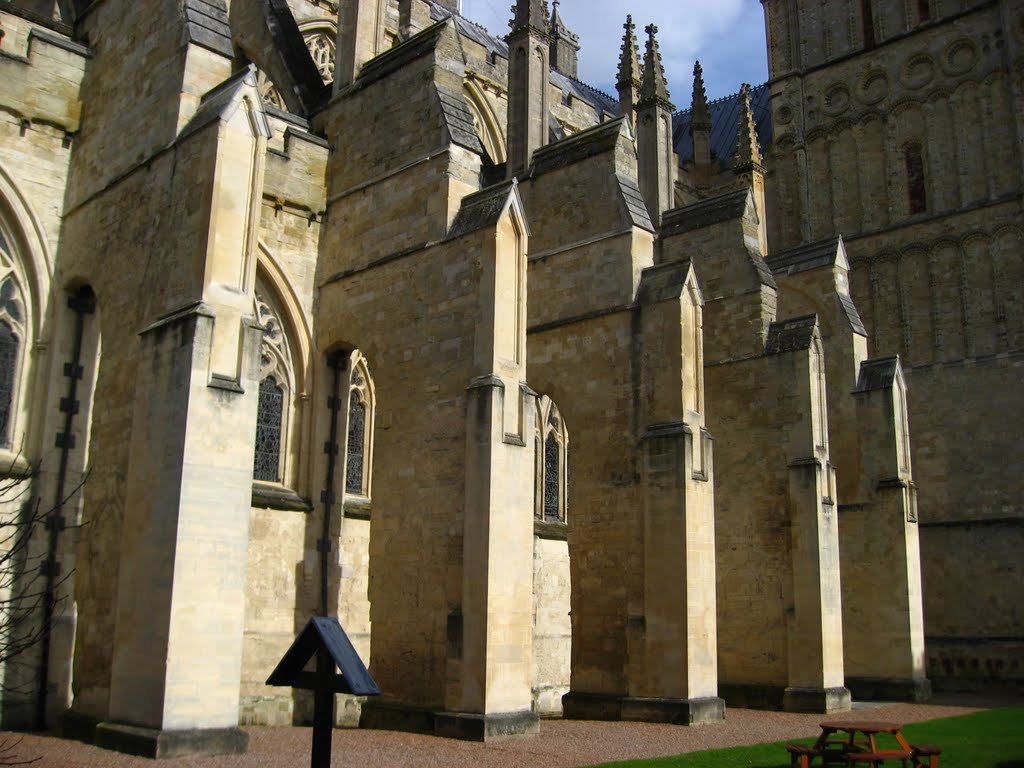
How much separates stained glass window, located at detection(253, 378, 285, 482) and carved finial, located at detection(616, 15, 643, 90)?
13601 millimetres

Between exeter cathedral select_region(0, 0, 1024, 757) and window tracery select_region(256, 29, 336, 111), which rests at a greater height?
window tracery select_region(256, 29, 336, 111)

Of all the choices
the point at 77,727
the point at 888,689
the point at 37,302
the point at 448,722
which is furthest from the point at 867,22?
the point at 77,727

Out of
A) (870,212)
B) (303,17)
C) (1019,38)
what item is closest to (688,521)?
(303,17)

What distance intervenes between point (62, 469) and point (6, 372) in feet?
4.68

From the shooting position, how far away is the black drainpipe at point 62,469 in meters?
12.6

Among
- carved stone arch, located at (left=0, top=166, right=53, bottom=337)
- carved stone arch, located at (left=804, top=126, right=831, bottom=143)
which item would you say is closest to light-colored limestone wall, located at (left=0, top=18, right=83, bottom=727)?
carved stone arch, located at (left=0, top=166, right=53, bottom=337)

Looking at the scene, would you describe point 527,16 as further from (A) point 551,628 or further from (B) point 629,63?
(A) point 551,628

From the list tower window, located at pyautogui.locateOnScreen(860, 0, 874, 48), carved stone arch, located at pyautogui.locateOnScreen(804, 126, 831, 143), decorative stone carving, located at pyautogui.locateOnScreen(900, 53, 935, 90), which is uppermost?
tower window, located at pyautogui.locateOnScreen(860, 0, 874, 48)

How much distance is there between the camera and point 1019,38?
27.0 meters

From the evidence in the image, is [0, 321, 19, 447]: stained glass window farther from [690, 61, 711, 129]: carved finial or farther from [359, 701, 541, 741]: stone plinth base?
[690, 61, 711, 129]: carved finial

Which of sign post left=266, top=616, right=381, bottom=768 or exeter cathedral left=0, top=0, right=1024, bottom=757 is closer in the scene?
sign post left=266, top=616, right=381, bottom=768

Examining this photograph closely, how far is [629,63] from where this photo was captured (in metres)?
25.3

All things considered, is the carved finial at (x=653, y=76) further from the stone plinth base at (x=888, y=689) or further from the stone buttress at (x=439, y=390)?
Answer: the stone plinth base at (x=888, y=689)

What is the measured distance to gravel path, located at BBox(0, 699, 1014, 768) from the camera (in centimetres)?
986
